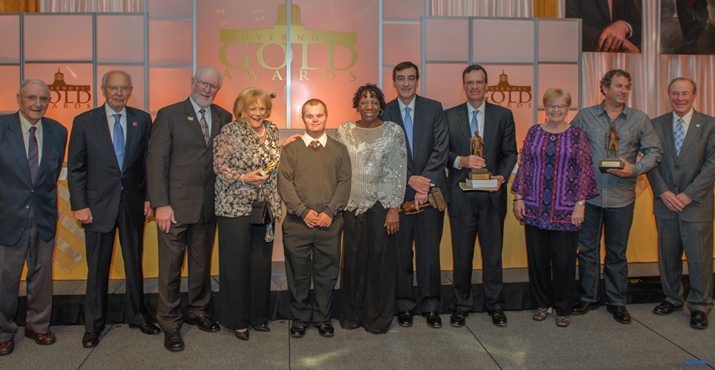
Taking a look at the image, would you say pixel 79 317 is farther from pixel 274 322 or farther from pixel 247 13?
pixel 247 13

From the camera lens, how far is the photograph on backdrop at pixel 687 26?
282 inches

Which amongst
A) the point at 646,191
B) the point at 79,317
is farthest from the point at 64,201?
the point at 646,191

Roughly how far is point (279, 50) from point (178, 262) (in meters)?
3.30

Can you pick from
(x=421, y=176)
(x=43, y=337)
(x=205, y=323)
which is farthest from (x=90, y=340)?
(x=421, y=176)

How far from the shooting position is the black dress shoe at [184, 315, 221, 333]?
3.76 metres

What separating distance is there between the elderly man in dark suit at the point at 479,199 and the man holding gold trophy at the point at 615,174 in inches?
24.7

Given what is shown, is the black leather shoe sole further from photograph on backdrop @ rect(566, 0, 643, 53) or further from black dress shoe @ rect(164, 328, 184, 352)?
photograph on backdrop @ rect(566, 0, 643, 53)

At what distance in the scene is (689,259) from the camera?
409 centimetres

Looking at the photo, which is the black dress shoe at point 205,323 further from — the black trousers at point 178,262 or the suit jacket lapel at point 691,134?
the suit jacket lapel at point 691,134

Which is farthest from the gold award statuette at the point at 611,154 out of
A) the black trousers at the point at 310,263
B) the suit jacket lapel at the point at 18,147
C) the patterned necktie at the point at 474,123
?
the suit jacket lapel at the point at 18,147

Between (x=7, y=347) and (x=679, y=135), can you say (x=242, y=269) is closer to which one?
(x=7, y=347)

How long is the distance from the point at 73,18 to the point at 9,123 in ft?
9.64

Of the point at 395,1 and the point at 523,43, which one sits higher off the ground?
the point at 395,1

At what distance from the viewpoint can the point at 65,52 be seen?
5961 mm
